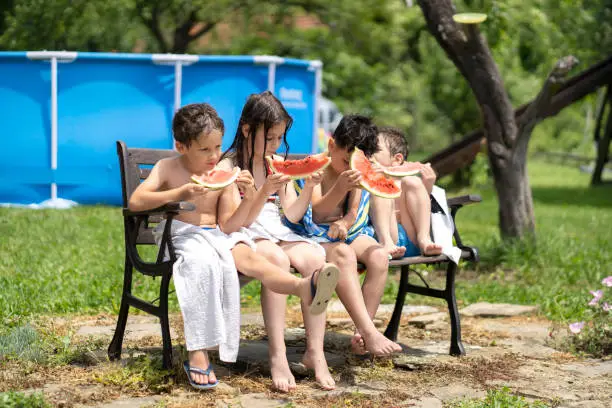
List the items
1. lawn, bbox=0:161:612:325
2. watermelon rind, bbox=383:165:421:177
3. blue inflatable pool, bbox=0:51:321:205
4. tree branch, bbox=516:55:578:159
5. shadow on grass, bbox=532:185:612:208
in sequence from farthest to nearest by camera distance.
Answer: shadow on grass, bbox=532:185:612:208 → blue inflatable pool, bbox=0:51:321:205 → tree branch, bbox=516:55:578:159 → lawn, bbox=0:161:612:325 → watermelon rind, bbox=383:165:421:177

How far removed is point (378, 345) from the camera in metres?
4.47

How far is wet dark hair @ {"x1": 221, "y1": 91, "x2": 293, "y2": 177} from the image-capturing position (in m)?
4.57

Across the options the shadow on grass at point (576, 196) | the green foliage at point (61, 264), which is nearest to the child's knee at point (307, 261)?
the green foliage at point (61, 264)

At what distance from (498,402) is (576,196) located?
14894 millimetres

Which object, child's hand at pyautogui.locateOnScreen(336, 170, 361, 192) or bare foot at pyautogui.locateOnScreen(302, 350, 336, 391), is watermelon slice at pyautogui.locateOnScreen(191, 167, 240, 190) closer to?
child's hand at pyautogui.locateOnScreen(336, 170, 361, 192)

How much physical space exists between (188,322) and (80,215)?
20.5 ft

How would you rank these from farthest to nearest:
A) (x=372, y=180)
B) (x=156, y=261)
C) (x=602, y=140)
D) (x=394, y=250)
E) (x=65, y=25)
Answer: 1. (x=602, y=140)
2. (x=65, y=25)
3. (x=394, y=250)
4. (x=372, y=180)
5. (x=156, y=261)

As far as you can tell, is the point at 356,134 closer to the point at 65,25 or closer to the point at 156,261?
the point at 156,261

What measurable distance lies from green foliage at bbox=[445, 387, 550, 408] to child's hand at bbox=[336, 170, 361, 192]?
1.15 m

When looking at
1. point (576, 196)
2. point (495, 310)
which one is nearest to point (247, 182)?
point (495, 310)

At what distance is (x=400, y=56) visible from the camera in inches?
990

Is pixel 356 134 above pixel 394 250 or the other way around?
above

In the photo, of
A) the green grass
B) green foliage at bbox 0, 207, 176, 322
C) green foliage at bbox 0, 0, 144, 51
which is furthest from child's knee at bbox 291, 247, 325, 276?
green foliage at bbox 0, 0, 144, 51

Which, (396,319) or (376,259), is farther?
(396,319)
